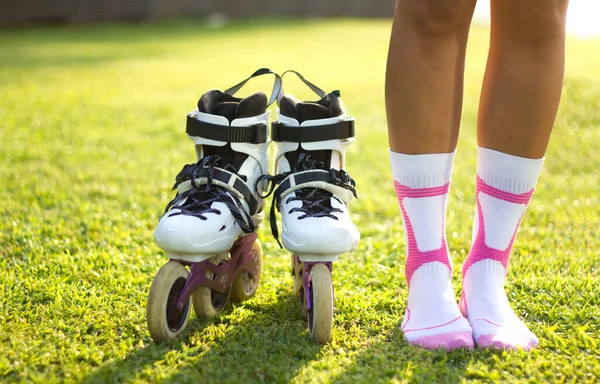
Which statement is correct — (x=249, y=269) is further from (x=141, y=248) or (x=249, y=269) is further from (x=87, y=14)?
(x=87, y=14)

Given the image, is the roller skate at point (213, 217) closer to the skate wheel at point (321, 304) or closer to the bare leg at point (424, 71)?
the skate wheel at point (321, 304)

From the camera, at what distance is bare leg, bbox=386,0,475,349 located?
1.69 meters

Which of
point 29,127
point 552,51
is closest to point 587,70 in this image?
point 29,127

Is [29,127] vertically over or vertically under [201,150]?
under

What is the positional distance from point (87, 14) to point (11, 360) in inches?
617

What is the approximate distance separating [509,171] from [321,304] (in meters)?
0.61

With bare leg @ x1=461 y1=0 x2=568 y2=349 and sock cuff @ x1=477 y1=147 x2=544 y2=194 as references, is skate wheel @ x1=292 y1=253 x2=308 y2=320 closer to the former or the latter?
bare leg @ x1=461 y1=0 x2=568 y2=349

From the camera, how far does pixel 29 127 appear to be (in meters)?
4.59

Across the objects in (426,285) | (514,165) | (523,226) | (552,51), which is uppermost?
(552,51)

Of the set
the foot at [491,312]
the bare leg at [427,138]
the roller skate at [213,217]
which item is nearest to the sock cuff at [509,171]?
the bare leg at [427,138]

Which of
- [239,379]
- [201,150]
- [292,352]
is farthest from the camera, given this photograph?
[201,150]

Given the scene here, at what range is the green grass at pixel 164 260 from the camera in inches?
63.5

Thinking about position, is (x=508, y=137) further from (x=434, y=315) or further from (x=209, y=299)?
(x=209, y=299)

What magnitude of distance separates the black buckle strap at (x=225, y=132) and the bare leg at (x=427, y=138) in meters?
0.38
